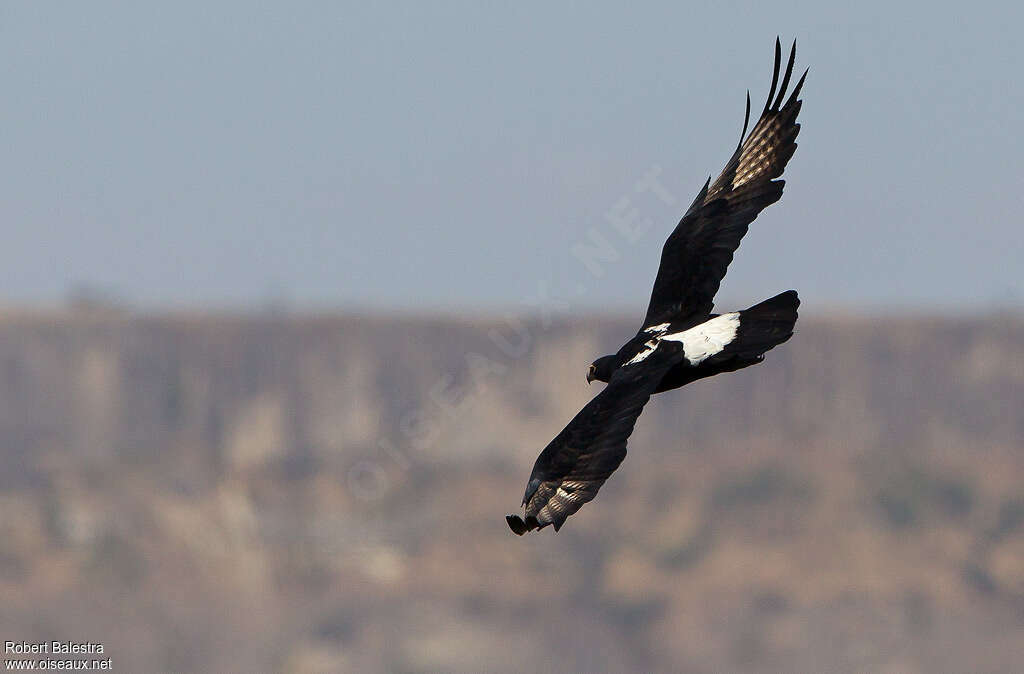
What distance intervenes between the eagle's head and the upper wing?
889 mm

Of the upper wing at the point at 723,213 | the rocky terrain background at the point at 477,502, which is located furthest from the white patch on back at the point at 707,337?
the rocky terrain background at the point at 477,502

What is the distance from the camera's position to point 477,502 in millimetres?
80562

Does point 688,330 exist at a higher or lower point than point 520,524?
higher

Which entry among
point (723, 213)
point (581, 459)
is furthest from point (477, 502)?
point (581, 459)

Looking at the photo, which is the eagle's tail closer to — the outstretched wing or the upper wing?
the upper wing

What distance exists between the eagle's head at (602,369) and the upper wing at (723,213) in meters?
0.89

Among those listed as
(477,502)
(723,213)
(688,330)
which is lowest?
(477,502)

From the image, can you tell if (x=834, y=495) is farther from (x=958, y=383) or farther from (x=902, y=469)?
(x=958, y=383)

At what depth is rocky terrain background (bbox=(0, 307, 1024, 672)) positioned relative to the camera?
227 ft

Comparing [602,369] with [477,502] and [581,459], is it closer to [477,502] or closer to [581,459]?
[581,459]

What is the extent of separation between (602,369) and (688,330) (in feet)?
2.51

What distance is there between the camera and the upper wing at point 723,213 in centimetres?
1335

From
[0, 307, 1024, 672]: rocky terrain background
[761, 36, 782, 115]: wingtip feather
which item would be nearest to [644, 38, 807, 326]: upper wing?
[761, 36, 782, 115]: wingtip feather

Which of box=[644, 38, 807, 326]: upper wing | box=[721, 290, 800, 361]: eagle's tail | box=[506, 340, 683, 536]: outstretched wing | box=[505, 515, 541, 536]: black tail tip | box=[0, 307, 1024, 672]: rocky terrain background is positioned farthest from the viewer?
box=[0, 307, 1024, 672]: rocky terrain background
